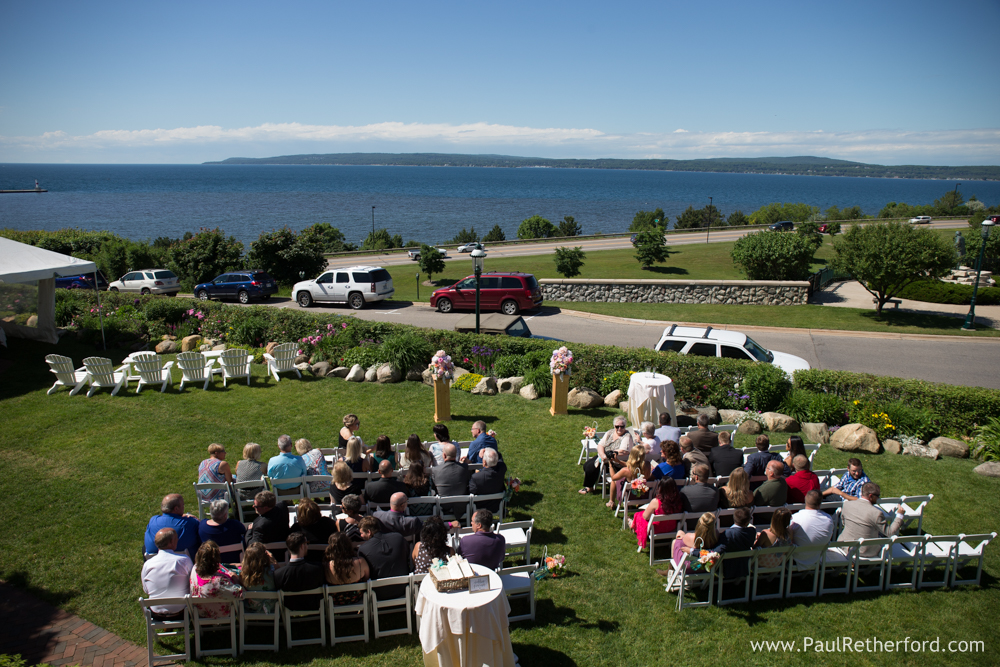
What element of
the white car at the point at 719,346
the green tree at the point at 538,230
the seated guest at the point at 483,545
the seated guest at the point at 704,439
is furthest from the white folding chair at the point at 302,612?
the green tree at the point at 538,230

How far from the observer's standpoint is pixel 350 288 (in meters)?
25.2

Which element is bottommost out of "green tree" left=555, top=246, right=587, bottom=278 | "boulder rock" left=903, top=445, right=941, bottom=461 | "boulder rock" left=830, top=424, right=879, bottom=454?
"boulder rock" left=903, top=445, right=941, bottom=461

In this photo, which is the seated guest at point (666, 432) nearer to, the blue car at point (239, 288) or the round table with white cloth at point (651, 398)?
the round table with white cloth at point (651, 398)

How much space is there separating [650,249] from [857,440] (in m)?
25.3

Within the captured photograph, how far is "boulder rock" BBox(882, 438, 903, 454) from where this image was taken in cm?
1000

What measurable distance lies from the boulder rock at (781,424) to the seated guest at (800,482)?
142 inches

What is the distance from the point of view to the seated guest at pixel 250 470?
741 cm

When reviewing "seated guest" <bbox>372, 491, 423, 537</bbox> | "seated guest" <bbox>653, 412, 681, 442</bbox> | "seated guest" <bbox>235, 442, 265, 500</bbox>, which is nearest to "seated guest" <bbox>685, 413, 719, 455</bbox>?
"seated guest" <bbox>653, 412, 681, 442</bbox>

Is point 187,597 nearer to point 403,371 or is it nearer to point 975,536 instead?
point 975,536

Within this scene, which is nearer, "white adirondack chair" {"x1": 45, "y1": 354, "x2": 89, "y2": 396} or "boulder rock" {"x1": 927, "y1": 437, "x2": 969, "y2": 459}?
"boulder rock" {"x1": 927, "y1": 437, "x2": 969, "y2": 459}

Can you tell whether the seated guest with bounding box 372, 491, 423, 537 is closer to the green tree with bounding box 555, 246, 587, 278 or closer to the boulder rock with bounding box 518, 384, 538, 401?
the boulder rock with bounding box 518, 384, 538, 401

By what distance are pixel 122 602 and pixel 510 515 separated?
442 cm

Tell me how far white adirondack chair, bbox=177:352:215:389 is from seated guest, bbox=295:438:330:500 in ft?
20.2

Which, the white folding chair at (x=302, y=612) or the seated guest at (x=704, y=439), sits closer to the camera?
the white folding chair at (x=302, y=612)
